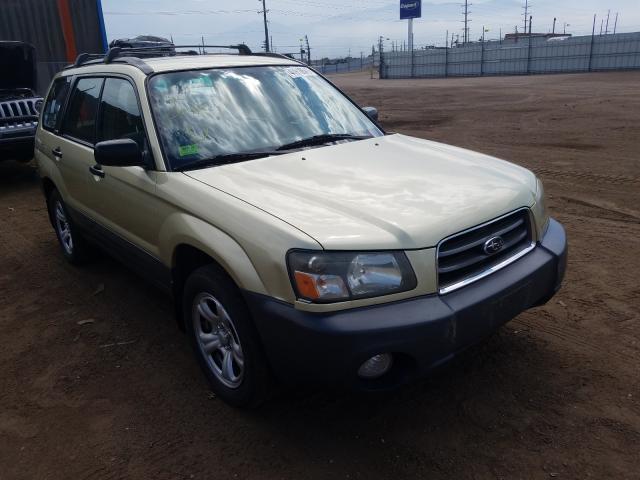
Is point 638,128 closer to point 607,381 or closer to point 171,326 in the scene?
point 607,381

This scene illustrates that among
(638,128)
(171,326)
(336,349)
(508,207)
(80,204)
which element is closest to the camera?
(336,349)

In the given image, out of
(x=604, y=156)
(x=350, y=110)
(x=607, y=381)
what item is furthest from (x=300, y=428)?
(x=604, y=156)

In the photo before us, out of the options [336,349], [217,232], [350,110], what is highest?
[350,110]

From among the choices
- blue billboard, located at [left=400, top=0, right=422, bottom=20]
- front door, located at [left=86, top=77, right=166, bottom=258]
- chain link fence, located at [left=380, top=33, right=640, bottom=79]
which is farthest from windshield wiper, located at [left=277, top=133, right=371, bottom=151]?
blue billboard, located at [left=400, top=0, right=422, bottom=20]

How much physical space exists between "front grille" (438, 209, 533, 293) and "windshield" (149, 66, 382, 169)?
4.47ft

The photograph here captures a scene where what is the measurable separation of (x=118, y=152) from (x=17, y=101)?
272 inches

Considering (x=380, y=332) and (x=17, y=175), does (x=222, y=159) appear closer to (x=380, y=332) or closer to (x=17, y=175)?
(x=380, y=332)

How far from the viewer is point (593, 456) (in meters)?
2.49

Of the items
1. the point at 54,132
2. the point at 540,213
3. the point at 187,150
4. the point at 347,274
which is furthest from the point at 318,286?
the point at 54,132

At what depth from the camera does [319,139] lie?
3.56 metres

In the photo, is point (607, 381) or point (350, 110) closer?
point (607, 381)

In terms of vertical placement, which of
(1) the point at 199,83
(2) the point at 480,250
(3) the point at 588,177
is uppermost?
(1) the point at 199,83

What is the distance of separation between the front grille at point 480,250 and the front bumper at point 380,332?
0.06 metres

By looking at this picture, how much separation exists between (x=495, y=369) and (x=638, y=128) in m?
9.80
